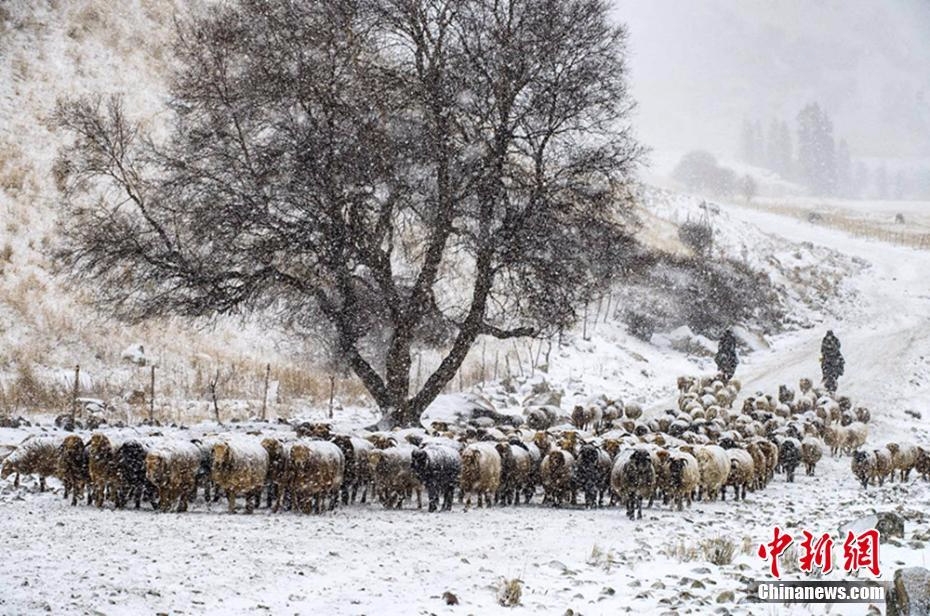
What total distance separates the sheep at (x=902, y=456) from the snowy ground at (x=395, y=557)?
4.29m

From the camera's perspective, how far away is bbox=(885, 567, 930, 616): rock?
20.6 ft

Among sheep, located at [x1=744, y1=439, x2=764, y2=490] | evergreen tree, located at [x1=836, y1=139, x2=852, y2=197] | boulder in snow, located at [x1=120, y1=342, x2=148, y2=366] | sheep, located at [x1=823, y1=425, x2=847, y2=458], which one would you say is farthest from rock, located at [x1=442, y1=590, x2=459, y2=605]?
evergreen tree, located at [x1=836, y1=139, x2=852, y2=197]

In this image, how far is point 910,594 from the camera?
632 cm

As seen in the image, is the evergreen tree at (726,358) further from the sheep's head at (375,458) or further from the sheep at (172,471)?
the sheep at (172,471)

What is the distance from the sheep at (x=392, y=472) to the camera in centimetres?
1295

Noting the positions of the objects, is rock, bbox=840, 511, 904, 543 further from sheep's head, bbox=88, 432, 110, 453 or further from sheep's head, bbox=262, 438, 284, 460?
sheep's head, bbox=88, 432, 110, 453

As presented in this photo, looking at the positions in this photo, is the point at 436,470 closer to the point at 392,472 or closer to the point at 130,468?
the point at 392,472

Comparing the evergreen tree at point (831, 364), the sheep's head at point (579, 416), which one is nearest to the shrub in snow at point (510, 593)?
the sheep's head at point (579, 416)

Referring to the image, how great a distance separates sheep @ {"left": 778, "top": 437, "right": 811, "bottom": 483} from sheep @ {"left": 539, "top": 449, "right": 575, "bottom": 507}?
8569 mm

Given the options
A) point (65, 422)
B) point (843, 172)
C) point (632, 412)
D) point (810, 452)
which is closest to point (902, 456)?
point (810, 452)

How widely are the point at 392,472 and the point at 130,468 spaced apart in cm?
378

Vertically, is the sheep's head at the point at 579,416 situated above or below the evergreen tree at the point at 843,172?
below

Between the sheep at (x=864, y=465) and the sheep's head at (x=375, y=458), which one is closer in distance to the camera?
the sheep's head at (x=375, y=458)

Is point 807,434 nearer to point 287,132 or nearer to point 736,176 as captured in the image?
point 287,132
